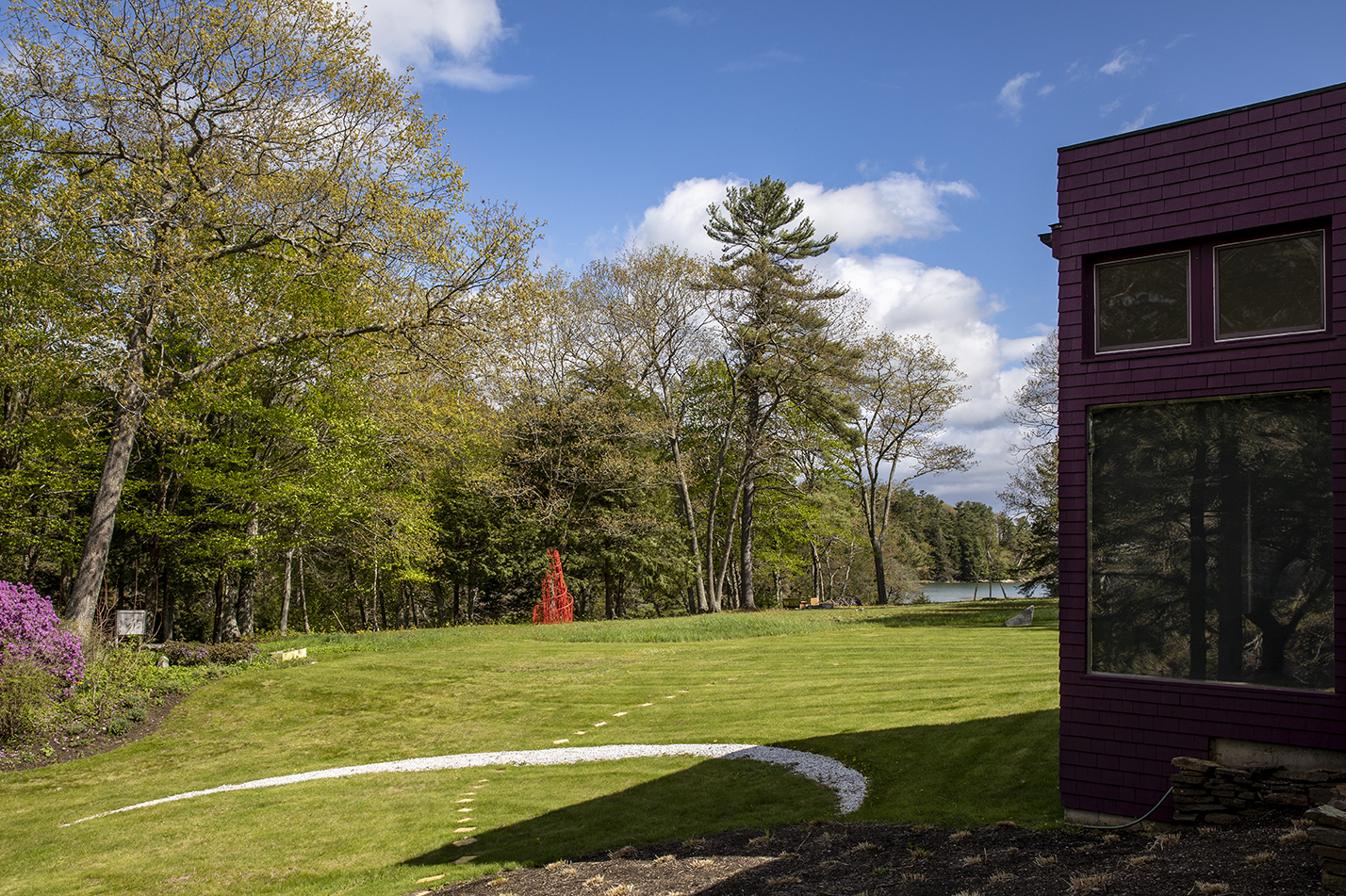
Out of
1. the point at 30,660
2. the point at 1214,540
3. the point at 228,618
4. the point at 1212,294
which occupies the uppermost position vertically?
the point at 1212,294

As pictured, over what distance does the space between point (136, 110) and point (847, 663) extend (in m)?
16.0

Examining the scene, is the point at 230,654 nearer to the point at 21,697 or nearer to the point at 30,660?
the point at 30,660

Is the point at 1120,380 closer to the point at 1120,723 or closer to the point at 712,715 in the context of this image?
the point at 1120,723

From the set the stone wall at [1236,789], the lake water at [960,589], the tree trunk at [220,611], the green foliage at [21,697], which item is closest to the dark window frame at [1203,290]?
the stone wall at [1236,789]

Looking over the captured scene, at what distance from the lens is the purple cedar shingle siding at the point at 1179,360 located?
5.45 meters

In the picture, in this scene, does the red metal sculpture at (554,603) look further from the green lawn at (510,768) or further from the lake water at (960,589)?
the lake water at (960,589)

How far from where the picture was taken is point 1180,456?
19.6 ft

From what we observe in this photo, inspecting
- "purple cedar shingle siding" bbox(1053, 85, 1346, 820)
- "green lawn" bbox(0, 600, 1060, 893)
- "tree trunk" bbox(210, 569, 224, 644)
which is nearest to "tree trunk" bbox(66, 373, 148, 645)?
"green lawn" bbox(0, 600, 1060, 893)

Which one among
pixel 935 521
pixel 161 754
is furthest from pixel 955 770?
pixel 935 521

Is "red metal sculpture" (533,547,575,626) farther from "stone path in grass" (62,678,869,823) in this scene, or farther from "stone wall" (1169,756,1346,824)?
"stone wall" (1169,756,1346,824)

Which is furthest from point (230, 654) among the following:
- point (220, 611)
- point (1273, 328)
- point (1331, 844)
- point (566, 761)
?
point (1273, 328)

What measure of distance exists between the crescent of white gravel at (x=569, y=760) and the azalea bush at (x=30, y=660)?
11.0ft

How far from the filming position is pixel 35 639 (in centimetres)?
1118

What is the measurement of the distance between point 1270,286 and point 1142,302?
78 cm
